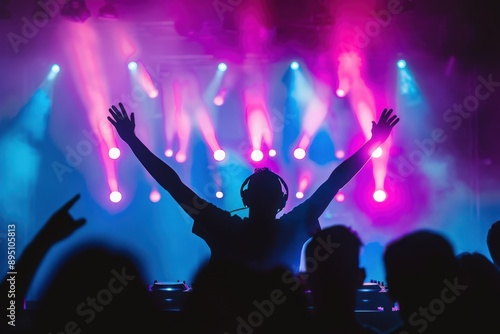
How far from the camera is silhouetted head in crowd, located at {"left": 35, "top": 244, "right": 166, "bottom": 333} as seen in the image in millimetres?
1204

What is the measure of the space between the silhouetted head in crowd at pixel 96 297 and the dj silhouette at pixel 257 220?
0.68 meters

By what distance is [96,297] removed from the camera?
1229 millimetres

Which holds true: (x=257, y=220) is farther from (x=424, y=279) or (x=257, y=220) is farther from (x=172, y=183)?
(x=424, y=279)

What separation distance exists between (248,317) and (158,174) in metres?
0.84

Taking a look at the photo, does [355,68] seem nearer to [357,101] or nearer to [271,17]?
[357,101]

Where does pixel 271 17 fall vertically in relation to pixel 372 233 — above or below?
above

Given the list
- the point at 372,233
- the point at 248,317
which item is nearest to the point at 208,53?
the point at 372,233

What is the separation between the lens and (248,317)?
141 cm

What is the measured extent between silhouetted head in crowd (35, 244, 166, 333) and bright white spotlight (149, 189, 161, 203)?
5625 millimetres

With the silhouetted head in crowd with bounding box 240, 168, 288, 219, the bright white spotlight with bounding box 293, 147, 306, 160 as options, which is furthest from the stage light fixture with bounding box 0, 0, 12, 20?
the silhouetted head in crowd with bounding box 240, 168, 288, 219

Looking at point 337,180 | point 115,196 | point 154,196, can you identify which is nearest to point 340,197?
point 154,196

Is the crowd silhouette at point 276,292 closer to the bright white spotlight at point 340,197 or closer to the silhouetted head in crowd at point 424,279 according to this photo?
the silhouetted head in crowd at point 424,279

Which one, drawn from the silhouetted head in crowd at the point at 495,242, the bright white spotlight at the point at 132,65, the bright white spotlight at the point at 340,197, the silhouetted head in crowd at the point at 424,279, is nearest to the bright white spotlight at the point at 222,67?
the bright white spotlight at the point at 132,65

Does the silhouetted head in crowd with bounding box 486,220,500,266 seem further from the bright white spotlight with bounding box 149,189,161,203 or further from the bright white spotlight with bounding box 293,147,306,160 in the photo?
the bright white spotlight with bounding box 149,189,161,203
